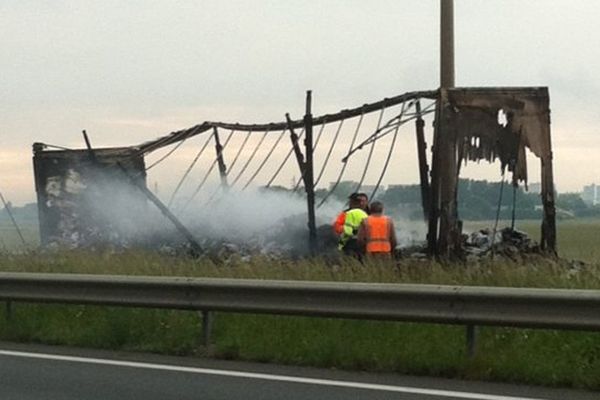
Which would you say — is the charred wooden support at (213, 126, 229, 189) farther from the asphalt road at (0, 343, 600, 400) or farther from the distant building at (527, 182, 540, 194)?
the asphalt road at (0, 343, 600, 400)

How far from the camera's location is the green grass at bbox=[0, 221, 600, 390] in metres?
10.3

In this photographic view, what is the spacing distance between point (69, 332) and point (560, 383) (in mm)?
5643

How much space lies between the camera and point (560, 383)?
9.80m

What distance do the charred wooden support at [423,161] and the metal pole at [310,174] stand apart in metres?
1.84

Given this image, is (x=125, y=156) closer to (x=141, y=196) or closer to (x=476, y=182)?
(x=141, y=196)

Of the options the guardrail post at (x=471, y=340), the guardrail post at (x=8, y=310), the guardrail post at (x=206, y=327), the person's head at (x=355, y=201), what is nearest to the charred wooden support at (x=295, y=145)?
the person's head at (x=355, y=201)

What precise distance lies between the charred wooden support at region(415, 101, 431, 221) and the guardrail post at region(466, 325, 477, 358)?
9.79m

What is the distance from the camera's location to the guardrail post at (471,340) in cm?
1035

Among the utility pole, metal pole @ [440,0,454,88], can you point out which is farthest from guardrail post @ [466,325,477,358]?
metal pole @ [440,0,454,88]

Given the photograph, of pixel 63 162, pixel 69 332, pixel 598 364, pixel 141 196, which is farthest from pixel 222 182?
pixel 598 364

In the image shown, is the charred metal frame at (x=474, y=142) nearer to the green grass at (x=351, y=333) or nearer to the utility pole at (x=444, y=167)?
the utility pole at (x=444, y=167)

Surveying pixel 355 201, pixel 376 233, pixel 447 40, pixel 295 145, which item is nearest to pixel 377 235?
pixel 376 233

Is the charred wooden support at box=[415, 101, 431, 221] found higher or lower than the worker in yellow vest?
higher

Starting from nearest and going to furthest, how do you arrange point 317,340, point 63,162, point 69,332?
1. point 317,340
2. point 69,332
3. point 63,162
